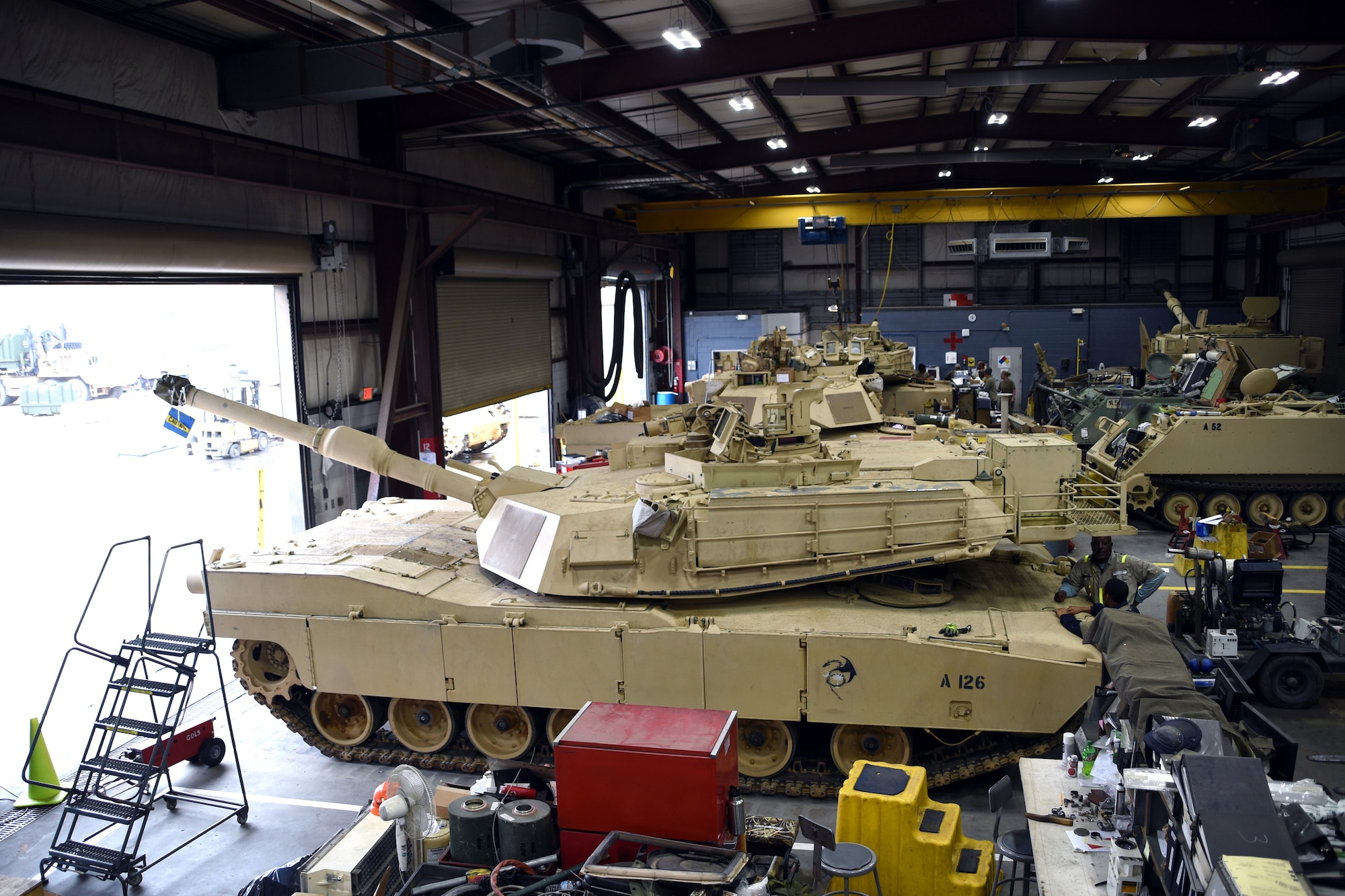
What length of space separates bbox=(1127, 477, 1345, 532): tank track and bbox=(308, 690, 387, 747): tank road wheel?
13.2m

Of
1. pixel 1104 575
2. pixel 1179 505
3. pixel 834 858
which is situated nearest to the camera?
pixel 834 858

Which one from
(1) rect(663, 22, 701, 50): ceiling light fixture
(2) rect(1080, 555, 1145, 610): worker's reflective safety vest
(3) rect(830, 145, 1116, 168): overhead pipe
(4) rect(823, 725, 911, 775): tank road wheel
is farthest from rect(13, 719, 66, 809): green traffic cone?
(3) rect(830, 145, 1116, 168): overhead pipe

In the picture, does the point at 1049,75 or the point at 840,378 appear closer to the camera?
the point at 1049,75

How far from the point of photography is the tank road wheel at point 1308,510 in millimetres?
16969

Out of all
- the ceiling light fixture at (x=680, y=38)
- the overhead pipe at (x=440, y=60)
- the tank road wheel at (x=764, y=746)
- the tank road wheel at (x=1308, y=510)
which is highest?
the ceiling light fixture at (x=680, y=38)

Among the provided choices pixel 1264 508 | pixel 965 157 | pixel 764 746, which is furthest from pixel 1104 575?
Answer: pixel 965 157

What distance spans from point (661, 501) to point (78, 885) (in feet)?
18.3

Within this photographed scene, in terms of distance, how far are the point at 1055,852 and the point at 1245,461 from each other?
1324cm

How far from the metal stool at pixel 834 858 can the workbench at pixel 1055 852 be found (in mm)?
938

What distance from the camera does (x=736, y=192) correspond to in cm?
3109

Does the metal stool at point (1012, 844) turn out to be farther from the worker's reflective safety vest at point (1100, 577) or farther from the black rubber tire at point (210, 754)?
the black rubber tire at point (210, 754)

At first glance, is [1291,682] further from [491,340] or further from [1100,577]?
[491,340]

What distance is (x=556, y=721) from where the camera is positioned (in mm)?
9711

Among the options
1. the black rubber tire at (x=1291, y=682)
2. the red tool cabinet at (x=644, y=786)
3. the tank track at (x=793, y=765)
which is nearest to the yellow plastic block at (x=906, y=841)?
the red tool cabinet at (x=644, y=786)
